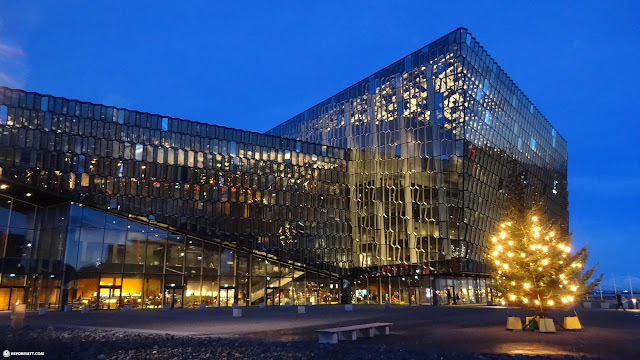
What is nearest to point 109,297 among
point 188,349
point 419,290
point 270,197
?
Result: point 270,197

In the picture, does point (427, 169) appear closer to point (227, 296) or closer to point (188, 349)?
point (227, 296)

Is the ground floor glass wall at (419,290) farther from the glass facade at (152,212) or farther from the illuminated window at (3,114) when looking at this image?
the illuminated window at (3,114)

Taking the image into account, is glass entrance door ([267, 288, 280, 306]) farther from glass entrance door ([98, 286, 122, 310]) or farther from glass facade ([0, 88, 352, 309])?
glass entrance door ([98, 286, 122, 310])

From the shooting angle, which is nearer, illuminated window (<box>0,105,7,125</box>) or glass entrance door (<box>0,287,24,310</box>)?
illuminated window (<box>0,105,7,125</box>)

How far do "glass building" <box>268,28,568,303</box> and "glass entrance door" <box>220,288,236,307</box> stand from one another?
Result: 16308mm

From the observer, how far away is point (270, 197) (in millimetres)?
59062

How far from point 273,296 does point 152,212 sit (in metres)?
16.3

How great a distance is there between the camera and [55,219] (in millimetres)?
47062

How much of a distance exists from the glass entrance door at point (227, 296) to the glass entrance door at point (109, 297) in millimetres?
10494

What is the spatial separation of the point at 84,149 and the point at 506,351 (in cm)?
4331

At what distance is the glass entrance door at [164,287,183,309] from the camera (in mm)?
50000

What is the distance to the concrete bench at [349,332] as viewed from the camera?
1708 cm

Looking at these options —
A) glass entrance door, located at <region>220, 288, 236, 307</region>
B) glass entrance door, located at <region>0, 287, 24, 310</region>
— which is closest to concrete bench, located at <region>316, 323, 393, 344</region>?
glass entrance door, located at <region>220, 288, 236, 307</region>

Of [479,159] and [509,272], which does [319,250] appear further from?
[509,272]
